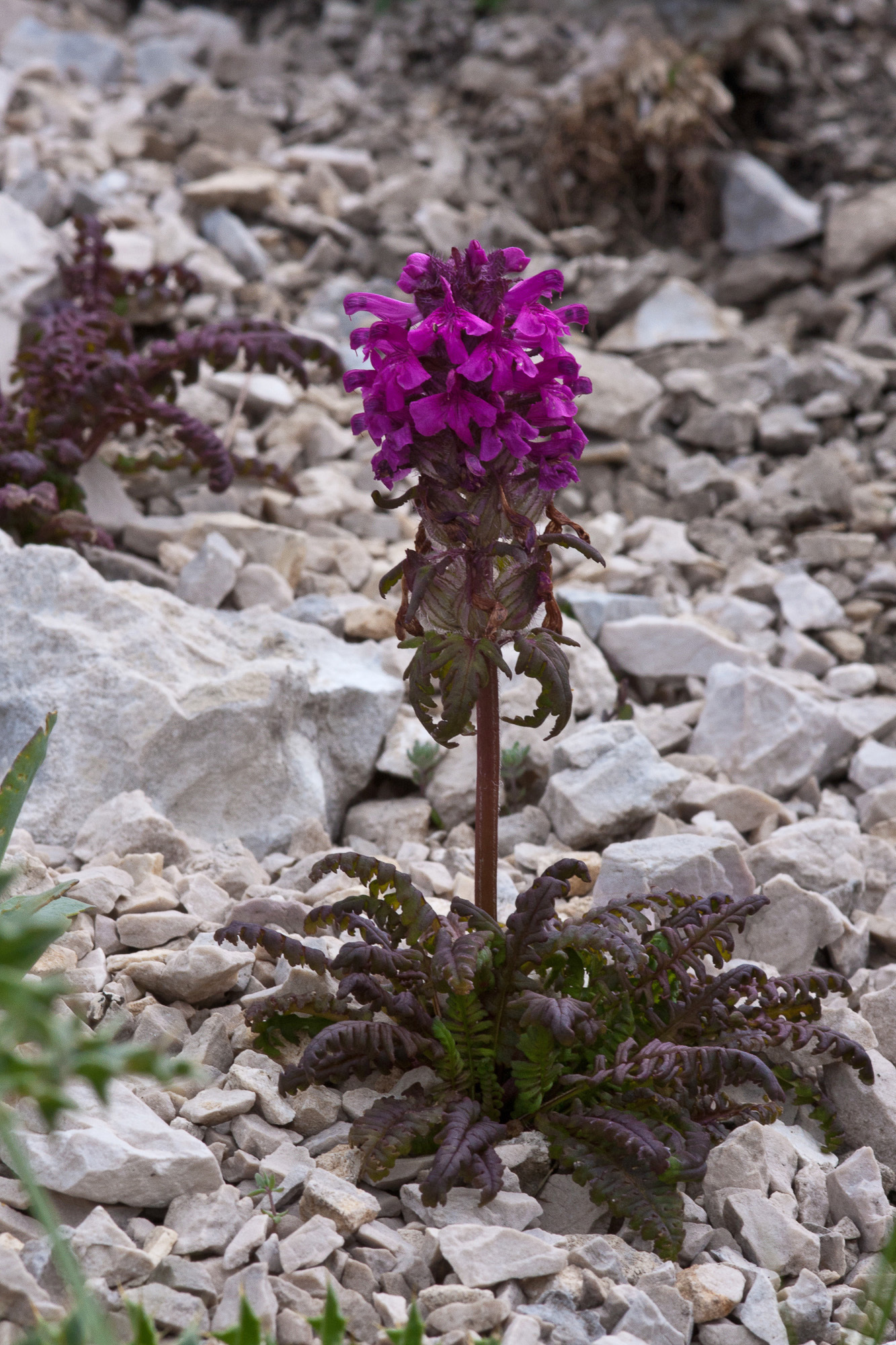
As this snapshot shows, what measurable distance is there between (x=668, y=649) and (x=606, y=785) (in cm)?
104

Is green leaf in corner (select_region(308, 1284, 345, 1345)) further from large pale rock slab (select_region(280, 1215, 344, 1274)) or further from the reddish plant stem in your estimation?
the reddish plant stem

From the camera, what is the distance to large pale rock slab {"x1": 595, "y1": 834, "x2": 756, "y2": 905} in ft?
9.59

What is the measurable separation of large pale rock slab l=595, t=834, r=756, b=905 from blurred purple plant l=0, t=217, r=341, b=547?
1.97 meters

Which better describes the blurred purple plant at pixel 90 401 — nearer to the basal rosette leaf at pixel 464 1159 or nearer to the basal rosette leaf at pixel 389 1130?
the basal rosette leaf at pixel 389 1130

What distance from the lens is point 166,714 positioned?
3.28 metres

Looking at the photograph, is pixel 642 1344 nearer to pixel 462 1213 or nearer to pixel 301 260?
pixel 462 1213

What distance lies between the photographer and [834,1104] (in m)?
2.62

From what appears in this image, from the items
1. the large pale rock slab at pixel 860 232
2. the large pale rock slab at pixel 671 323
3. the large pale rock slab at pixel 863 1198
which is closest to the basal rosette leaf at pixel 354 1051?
the large pale rock slab at pixel 863 1198

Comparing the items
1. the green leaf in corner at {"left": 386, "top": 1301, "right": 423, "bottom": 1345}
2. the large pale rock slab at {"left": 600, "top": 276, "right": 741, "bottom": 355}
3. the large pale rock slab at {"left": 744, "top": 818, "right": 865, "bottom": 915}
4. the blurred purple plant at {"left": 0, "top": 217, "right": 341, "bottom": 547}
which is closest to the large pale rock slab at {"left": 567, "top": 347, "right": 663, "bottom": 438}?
the large pale rock slab at {"left": 600, "top": 276, "right": 741, "bottom": 355}

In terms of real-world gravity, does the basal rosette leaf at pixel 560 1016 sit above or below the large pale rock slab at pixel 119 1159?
above

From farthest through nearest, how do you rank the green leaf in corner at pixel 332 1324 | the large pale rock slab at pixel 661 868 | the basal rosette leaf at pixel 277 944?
1. the large pale rock slab at pixel 661 868
2. the basal rosette leaf at pixel 277 944
3. the green leaf in corner at pixel 332 1324

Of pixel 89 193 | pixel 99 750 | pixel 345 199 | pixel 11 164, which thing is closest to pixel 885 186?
pixel 345 199

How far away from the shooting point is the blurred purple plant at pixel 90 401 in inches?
155

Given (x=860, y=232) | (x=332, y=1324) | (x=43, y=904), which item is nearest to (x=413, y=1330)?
(x=332, y=1324)
